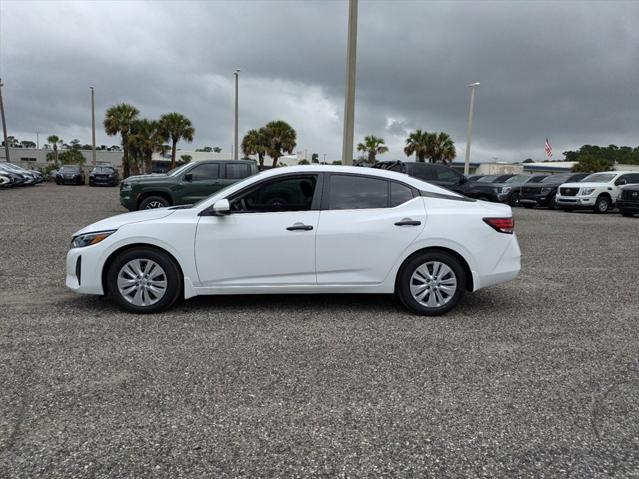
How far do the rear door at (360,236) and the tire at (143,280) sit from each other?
4.94 ft

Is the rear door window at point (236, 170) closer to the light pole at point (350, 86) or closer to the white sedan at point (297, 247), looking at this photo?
the light pole at point (350, 86)

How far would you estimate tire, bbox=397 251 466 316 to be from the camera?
5137 millimetres

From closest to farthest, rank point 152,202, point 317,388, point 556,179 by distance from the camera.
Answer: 1. point 317,388
2. point 152,202
3. point 556,179

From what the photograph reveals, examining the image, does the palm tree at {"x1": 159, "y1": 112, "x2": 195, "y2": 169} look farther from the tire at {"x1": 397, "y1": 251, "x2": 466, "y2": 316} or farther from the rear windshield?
the tire at {"x1": 397, "y1": 251, "x2": 466, "y2": 316}

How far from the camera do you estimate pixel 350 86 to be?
11211 mm

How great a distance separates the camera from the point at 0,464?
255cm

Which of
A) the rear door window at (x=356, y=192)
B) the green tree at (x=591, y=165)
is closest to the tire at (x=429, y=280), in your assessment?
the rear door window at (x=356, y=192)

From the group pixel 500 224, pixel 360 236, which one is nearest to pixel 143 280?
pixel 360 236

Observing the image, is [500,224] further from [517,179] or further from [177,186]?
[517,179]

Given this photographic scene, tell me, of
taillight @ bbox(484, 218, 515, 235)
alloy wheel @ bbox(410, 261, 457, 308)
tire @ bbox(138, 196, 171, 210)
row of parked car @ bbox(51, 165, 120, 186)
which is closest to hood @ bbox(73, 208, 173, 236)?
alloy wheel @ bbox(410, 261, 457, 308)

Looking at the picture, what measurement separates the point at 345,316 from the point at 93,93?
140 ft

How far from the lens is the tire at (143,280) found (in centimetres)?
500

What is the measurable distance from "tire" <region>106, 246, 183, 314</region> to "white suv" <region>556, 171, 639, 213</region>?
19.1 metres

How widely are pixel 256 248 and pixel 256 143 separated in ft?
137
